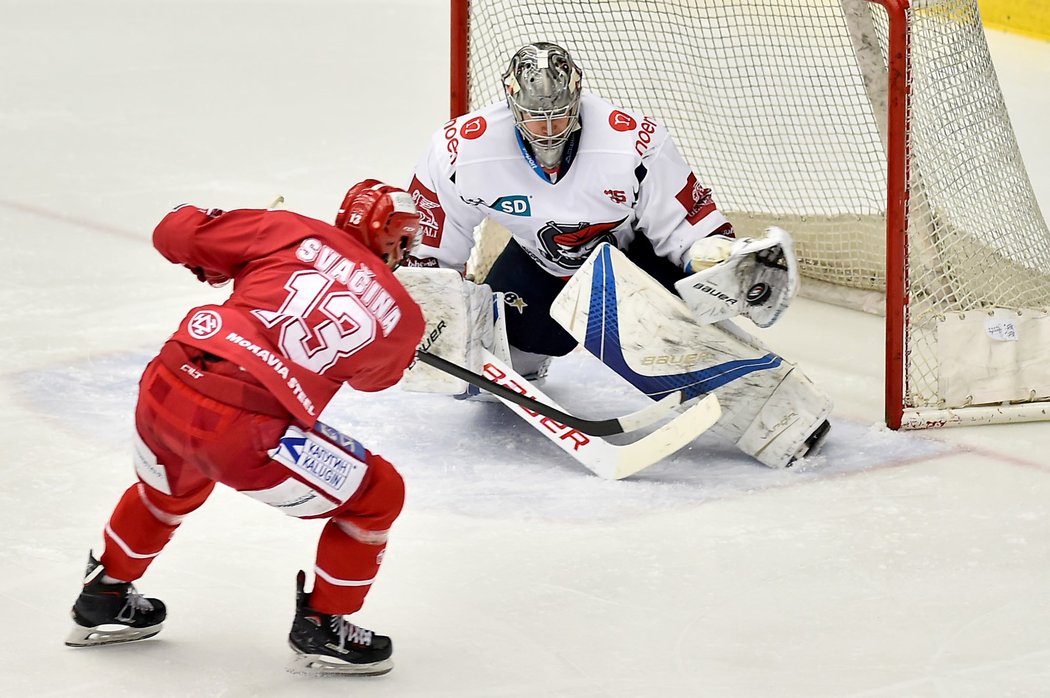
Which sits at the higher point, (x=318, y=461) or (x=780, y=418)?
(x=318, y=461)

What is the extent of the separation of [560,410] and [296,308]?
1.16 metres

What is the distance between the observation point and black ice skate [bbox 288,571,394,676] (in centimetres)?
236

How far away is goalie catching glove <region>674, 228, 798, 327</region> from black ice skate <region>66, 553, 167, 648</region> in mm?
1223

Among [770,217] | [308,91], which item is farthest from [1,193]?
[770,217]

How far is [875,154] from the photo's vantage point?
4.64m

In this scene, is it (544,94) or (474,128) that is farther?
(474,128)

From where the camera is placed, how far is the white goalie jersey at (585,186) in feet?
10.7

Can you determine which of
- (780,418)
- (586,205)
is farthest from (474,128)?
(780,418)

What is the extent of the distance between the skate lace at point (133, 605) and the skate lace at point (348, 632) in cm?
32

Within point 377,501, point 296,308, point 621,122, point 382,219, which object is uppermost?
point 621,122

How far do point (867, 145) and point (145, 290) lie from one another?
2.23 meters

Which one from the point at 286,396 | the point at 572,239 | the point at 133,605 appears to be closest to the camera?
the point at 286,396

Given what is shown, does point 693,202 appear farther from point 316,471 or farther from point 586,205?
point 316,471

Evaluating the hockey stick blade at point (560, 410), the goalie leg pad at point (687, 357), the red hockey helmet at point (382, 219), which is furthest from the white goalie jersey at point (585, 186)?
the red hockey helmet at point (382, 219)
